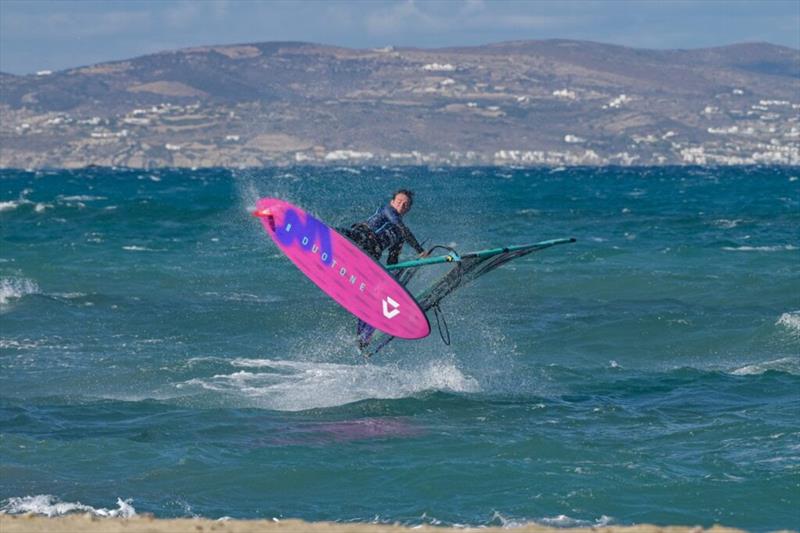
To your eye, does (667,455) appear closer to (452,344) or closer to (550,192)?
(452,344)

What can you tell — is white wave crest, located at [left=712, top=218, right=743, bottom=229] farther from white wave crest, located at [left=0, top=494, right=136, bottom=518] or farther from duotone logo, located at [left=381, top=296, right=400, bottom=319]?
white wave crest, located at [left=0, top=494, right=136, bottom=518]

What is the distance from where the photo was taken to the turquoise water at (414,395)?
43.4ft

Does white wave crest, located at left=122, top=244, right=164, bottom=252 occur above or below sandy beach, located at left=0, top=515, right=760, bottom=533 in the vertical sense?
above

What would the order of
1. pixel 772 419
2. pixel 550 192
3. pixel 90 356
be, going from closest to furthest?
pixel 772 419 < pixel 90 356 < pixel 550 192

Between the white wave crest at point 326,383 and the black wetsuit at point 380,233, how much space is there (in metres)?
2.49

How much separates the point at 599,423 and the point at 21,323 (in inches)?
512

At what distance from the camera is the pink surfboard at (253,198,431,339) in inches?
629

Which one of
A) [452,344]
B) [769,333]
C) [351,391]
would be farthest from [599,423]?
[769,333]

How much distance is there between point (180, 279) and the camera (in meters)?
34.6

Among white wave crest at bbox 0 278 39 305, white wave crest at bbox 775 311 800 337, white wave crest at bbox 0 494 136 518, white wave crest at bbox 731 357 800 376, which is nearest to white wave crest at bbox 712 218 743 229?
white wave crest at bbox 775 311 800 337

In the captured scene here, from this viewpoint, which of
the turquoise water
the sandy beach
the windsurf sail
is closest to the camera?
the sandy beach

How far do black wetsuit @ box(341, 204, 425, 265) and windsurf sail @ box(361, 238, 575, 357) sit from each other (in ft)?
1.00

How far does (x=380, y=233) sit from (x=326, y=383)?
152 inches

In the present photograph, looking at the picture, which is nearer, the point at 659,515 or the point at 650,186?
the point at 659,515
